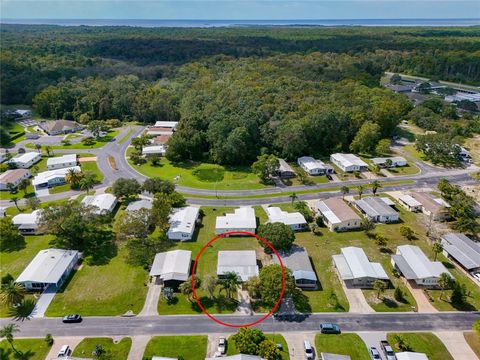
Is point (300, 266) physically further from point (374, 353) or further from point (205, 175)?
point (205, 175)

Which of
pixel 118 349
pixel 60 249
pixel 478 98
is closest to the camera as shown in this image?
pixel 118 349

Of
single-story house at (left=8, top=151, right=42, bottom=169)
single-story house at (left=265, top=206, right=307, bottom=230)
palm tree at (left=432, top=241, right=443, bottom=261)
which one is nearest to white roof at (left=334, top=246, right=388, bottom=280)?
palm tree at (left=432, top=241, right=443, bottom=261)

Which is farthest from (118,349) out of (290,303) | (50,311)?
(290,303)

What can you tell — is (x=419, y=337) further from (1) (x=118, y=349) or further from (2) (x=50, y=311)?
(2) (x=50, y=311)

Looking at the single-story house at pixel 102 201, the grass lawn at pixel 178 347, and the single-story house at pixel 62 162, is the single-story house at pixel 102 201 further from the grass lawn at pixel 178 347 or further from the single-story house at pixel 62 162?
the grass lawn at pixel 178 347

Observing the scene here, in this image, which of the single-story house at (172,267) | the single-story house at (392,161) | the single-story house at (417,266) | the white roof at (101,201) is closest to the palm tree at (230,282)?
the single-story house at (172,267)

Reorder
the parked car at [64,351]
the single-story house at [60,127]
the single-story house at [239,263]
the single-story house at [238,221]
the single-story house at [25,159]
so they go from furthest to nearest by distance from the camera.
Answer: the single-story house at [60,127] → the single-story house at [25,159] → the single-story house at [238,221] → the single-story house at [239,263] → the parked car at [64,351]
